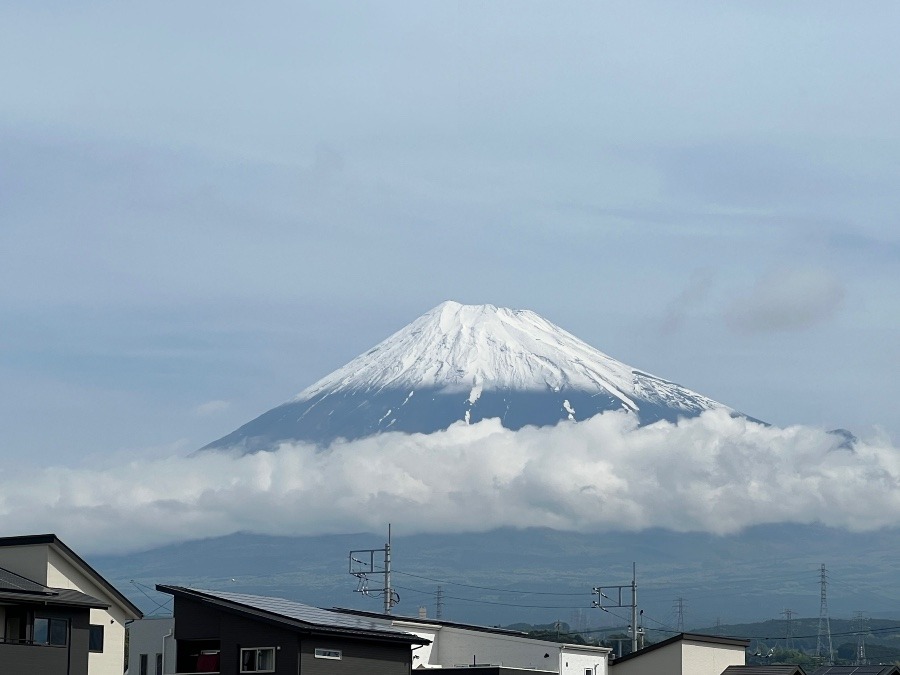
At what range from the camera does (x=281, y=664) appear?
44.6 meters

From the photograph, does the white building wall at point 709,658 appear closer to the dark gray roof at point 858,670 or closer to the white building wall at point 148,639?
the dark gray roof at point 858,670

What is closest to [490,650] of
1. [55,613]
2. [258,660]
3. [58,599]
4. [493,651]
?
[493,651]

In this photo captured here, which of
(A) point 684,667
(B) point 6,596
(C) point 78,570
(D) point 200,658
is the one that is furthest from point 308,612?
(A) point 684,667

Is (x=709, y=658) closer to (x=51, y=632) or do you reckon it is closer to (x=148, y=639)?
(x=148, y=639)

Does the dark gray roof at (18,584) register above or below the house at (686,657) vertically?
above

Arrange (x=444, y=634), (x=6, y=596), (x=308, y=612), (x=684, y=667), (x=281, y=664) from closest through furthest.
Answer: (x=6, y=596) < (x=281, y=664) < (x=308, y=612) < (x=684, y=667) < (x=444, y=634)

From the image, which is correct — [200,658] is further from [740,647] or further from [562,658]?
[740,647]

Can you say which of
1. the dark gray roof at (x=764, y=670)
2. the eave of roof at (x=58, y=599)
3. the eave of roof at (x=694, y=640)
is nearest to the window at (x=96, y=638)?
the eave of roof at (x=58, y=599)

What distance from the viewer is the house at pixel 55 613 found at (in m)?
42.4

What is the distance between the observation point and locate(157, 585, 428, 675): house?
1754 inches

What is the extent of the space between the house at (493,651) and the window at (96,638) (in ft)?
45.4

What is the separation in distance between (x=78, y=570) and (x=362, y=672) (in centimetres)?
920

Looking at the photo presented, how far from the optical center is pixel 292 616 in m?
46.1

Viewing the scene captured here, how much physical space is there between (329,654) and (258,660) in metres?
2.09
